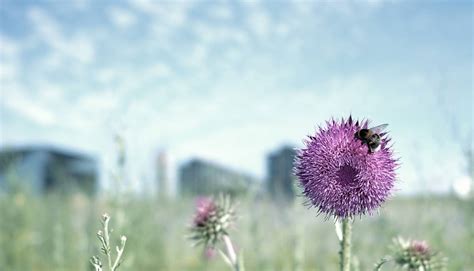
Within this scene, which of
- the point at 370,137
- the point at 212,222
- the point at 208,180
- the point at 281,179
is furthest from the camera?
the point at 208,180

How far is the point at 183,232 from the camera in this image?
3850 millimetres

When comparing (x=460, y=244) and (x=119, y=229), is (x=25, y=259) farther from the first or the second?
(x=460, y=244)

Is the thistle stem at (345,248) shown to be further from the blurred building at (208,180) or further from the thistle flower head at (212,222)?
the blurred building at (208,180)

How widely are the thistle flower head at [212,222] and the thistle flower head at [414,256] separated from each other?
2.30 ft

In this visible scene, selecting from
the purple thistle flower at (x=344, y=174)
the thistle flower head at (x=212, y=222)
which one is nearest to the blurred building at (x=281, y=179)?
the thistle flower head at (x=212, y=222)

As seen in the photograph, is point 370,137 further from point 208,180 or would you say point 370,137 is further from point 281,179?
point 208,180

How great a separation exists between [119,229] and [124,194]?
0.30 meters

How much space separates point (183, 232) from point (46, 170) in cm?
3073

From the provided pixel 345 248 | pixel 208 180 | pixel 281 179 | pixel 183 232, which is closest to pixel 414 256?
pixel 345 248

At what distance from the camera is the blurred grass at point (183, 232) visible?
4.38 meters

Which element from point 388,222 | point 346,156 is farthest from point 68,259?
point 346,156

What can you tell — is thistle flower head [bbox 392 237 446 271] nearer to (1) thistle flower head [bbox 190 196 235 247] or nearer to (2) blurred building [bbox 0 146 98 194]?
(1) thistle flower head [bbox 190 196 235 247]

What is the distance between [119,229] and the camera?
3871mm

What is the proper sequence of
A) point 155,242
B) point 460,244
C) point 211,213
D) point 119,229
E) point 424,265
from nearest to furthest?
point 424,265 → point 211,213 → point 119,229 → point 460,244 → point 155,242
